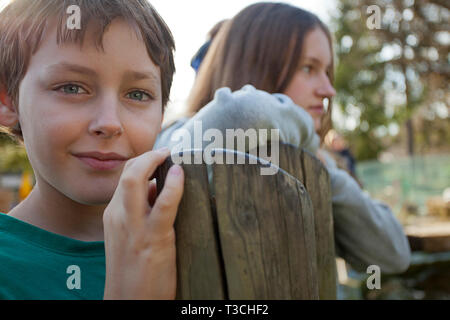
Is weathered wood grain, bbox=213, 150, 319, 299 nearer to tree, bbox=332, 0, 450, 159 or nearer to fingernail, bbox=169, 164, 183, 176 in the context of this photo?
fingernail, bbox=169, 164, 183, 176

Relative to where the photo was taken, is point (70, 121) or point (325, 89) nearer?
point (70, 121)

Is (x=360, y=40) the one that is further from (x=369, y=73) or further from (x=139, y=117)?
(x=139, y=117)

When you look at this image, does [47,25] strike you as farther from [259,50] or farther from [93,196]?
[259,50]

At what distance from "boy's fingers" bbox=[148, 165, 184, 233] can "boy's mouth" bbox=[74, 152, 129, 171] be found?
0.42 m

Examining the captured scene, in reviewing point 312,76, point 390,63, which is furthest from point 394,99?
point 312,76

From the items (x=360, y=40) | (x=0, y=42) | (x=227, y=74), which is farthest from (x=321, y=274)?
(x=360, y=40)

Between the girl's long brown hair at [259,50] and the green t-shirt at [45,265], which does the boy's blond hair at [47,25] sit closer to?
the green t-shirt at [45,265]

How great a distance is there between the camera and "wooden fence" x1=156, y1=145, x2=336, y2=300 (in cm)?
78

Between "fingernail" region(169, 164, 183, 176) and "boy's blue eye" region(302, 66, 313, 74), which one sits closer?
"fingernail" region(169, 164, 183, 176)

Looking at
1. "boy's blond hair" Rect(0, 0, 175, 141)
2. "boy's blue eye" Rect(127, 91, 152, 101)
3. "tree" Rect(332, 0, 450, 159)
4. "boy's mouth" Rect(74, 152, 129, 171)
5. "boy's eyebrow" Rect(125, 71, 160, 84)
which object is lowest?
"boy's mouth" Rect(74, 152, 129, 171)

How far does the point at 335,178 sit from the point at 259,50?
799 millimetres

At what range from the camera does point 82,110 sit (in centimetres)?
111

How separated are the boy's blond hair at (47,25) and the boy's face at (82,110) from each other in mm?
31

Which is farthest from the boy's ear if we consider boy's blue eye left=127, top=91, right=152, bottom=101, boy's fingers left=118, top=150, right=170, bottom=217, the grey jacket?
boy's fingers left=118, top=150, right=170, bottom=217
